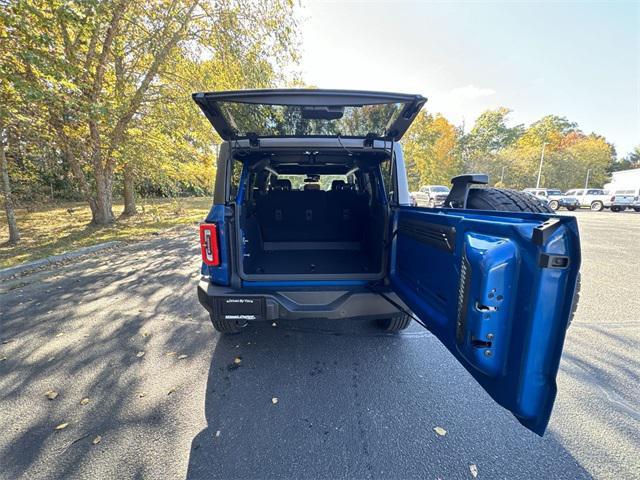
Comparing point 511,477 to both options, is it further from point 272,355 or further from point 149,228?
point 149,228

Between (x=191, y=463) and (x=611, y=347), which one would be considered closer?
(x=191, y=463)

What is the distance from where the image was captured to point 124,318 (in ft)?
11.0

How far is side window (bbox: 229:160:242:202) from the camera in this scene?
2.38 metres

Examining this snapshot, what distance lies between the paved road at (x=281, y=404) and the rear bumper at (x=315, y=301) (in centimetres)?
58

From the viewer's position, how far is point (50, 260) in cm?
555

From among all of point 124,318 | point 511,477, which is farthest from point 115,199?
point 511,477

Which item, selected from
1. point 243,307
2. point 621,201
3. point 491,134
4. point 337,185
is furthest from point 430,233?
point 491,134

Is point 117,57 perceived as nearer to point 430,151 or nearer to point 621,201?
point 430,151

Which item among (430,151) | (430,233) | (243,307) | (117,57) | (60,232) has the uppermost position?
(430,151)

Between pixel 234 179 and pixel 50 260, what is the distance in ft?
18.4

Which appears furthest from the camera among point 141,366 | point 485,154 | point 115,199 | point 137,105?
point 485,154

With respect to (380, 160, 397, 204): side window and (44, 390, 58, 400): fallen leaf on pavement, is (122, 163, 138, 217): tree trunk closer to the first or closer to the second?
(44, 390, 58, 400): fallen leaf on pavement

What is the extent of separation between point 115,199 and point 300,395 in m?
25.6

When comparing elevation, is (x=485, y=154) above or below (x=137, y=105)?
above
